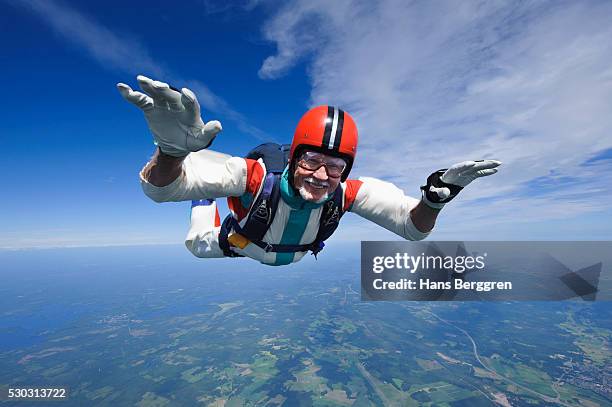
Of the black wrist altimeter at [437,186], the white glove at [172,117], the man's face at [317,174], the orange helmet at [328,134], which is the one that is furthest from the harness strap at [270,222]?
the white glove at [172,117]

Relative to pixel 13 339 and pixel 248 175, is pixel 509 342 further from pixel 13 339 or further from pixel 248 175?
pixel 13 339

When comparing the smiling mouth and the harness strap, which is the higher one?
the smiling mouth

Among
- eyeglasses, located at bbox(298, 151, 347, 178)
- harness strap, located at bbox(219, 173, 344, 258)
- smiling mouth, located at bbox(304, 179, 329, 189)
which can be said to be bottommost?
harness strap, located at bbox(219, 173, 344, 258)

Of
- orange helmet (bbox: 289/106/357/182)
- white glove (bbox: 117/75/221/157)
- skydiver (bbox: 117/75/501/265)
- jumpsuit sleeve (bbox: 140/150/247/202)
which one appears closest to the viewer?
white glove (bbox: 117/75/221/157)

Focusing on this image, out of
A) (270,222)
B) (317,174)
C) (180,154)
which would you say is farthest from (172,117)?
(270,222)

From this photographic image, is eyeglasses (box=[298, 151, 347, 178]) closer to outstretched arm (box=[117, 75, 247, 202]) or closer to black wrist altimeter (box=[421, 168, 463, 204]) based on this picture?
outstretched arm (box=[117, 75, 247, 202])

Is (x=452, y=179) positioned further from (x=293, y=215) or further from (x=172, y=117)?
(x=172, y=117)

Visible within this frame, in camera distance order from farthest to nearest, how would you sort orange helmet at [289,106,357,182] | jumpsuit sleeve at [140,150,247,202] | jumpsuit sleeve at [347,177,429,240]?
1. jumpsuit sleeve at [347,177,429,240]
2. orange helmet at [289,106,357,182]
3. jumpsuit sleeve at [140,150,247,202]

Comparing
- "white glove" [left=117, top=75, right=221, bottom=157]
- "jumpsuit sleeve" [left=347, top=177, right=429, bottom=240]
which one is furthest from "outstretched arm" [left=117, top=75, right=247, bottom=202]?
"jumpsuit sleeve" [left=347, top=177, right=429, bottom=240]

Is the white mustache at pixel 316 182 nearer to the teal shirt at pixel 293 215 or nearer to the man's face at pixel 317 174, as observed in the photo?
the man's face at pixel 317 174

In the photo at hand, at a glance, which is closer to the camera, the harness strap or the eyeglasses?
the eyeglasses
